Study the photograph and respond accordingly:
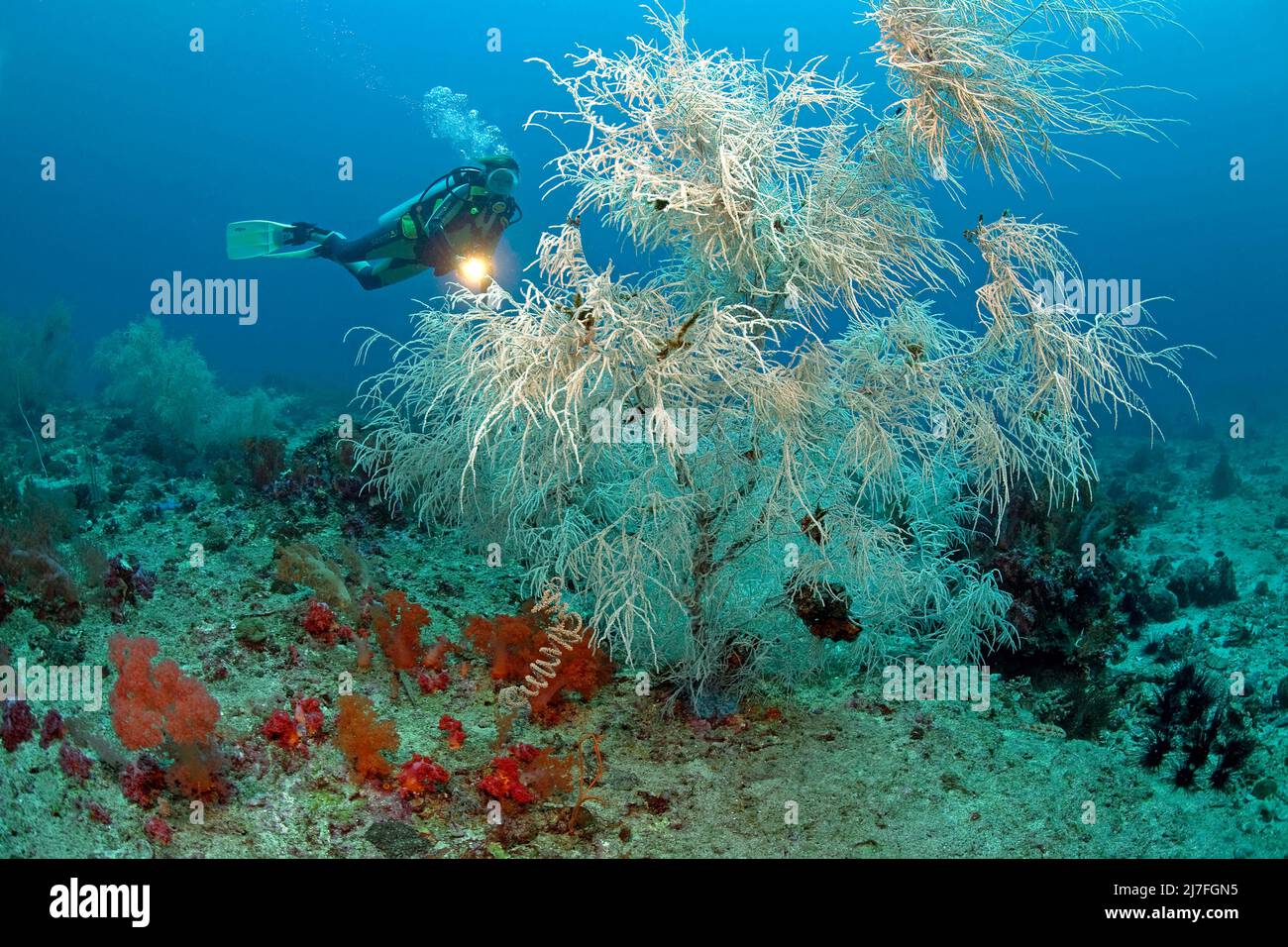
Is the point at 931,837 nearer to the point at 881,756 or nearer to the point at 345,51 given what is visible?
the point at 881,756

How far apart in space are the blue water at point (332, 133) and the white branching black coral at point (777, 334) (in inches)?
1900

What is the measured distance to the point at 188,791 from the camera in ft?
13.9

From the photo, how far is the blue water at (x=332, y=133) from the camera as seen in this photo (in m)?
59.6

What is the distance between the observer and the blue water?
5956 centimetres

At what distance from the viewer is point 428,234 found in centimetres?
1173

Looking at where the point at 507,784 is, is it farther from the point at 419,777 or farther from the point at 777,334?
the point at 777,334

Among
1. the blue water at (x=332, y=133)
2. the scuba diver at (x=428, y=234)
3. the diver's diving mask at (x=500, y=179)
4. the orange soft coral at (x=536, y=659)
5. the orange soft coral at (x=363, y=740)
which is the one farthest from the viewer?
the blue water at (x=332, y=133)

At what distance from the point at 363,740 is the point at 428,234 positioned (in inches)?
351

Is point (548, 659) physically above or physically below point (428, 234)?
below

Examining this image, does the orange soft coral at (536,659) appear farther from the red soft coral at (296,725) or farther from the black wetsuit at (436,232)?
the black wetsuit at (436,232)

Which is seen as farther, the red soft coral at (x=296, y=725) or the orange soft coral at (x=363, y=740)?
the red soft coral at (x=296, y=725)

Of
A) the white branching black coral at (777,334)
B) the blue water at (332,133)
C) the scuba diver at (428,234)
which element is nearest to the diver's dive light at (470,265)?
the scuba diver at (428,234)

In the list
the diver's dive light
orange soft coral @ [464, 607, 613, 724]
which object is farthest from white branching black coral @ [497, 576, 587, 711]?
the diver's dive light

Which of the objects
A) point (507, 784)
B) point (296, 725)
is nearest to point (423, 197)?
point (296, 725)
